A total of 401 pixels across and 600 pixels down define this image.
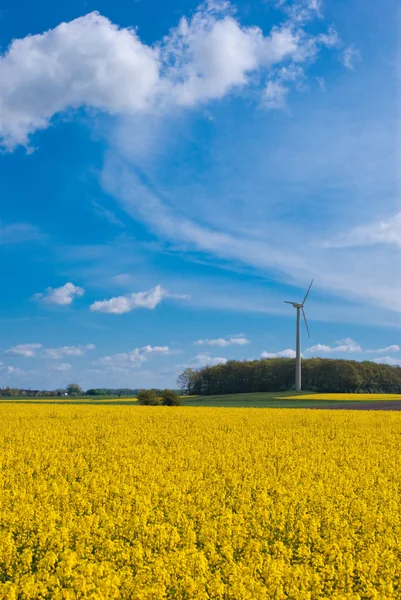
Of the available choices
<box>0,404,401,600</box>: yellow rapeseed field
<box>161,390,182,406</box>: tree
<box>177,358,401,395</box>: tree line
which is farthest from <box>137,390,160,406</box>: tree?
<box>177,358,401,395</box>: tree line

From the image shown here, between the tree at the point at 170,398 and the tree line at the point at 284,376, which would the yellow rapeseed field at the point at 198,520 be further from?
the tree line at the point at 284,376

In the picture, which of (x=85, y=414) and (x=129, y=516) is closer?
(x=129, y=516)

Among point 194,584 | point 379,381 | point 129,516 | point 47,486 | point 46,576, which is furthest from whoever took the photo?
point 379,381

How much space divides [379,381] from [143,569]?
117 m

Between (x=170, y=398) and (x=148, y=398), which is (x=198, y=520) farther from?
(x=148, y=398)

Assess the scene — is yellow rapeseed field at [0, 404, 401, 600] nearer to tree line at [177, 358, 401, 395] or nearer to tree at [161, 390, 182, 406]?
tree at [161, 390, 182, 406]

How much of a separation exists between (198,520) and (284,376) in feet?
355

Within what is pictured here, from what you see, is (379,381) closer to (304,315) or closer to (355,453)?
(304,315)

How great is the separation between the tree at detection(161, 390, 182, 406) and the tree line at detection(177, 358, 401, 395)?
63.1 meters

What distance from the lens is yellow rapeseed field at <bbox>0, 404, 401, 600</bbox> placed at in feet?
23.4

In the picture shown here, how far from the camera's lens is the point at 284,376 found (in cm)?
11600

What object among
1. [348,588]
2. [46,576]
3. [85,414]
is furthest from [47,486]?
[85,414]

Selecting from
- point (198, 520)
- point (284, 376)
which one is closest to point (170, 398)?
point (198, 520)

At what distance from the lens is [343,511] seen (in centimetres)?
1066
